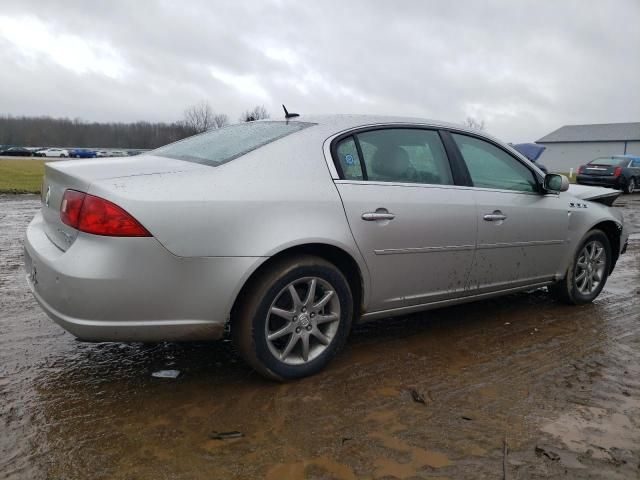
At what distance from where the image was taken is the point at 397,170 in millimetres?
3553

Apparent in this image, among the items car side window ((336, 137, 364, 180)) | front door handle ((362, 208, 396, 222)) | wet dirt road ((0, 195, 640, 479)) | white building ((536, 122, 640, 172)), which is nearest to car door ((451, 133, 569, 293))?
wet dirt road ((0, 195, 640, 479))

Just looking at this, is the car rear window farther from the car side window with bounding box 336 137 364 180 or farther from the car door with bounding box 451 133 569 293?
the car door with bounding box 451 133 569 293

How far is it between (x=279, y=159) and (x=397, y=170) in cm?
88

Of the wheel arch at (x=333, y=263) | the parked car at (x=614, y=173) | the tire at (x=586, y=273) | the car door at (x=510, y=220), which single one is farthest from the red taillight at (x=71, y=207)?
the parked car at (x=614, y=173)

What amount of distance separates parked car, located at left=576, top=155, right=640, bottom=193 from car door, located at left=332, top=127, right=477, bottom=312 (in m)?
20.2

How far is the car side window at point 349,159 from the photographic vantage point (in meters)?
3.30

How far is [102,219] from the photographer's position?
8.49 ft

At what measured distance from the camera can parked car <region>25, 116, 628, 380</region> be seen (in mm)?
2611


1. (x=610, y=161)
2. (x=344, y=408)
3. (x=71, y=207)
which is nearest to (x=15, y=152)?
(x=610, y=161)

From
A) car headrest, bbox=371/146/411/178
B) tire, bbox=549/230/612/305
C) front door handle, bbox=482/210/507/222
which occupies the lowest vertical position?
tire, bbox=549/230/612/305

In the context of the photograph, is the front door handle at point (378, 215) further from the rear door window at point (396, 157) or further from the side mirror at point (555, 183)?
the side mirror at point (555, 183)

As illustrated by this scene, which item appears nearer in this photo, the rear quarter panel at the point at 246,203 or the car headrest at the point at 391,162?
the rear quarter panel at the point at 246,203

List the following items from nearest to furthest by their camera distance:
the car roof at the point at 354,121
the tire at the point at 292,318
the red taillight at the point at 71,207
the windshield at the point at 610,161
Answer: the red taillight at the point at 71,207 → the tire at the point at 292,318 → the car roof at the point at 354,121 → the windshield at the point at 610,161

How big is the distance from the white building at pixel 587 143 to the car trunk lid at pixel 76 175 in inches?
2705
